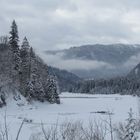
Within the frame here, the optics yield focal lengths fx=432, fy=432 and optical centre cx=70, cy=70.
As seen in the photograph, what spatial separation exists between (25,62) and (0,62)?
10129 millimetres

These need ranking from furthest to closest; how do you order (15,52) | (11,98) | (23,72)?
1. (23,72)
2. (15,52)
3. (11,98)

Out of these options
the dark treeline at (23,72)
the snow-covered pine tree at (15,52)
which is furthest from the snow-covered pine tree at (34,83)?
the snow-covered pine tree at (15,52)

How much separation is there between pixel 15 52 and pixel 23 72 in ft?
16.7

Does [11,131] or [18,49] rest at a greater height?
[18,49]

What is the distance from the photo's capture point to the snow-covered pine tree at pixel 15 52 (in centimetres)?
8238

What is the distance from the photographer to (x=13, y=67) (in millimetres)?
82875

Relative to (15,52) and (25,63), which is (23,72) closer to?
(25,63)

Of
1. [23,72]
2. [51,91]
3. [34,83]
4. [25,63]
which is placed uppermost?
[25,63]

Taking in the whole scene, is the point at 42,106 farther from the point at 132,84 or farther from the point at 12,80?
the point at 132,84

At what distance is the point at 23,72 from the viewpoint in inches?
3501

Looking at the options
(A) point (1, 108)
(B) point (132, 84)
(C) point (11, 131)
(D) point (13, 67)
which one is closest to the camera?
(C) point (11, 131)

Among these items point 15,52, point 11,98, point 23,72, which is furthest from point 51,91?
point 11,98

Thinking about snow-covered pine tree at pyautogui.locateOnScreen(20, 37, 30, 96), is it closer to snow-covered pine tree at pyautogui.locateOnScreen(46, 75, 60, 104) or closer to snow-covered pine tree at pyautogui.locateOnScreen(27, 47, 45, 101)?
snow-covered pine tree at pyautogui.locateOnScreen(27, 47, 45, 101)

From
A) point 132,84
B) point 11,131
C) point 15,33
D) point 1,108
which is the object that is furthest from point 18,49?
point 132,84
